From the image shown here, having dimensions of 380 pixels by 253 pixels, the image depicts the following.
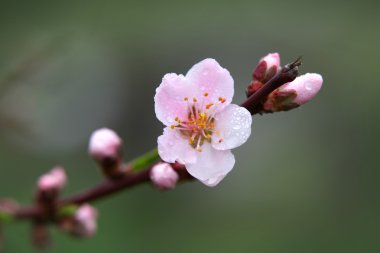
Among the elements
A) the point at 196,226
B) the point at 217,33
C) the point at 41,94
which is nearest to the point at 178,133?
the point at 41,94

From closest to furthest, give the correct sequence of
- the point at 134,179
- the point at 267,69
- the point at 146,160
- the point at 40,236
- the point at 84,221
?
the point at 267,69 < the point at 146,160 < the point at 134,179 < the point at 84,221 < the point at 40,236

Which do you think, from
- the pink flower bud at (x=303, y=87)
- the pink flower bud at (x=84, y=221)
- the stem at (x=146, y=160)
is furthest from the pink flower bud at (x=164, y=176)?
the pink flower bud at (x=84, y=221)

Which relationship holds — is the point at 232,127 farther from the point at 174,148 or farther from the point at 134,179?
the point at 134,179

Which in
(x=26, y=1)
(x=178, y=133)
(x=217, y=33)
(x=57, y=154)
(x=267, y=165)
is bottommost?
(x=178, y=133)

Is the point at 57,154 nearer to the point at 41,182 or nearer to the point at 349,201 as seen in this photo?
the point at 349,201

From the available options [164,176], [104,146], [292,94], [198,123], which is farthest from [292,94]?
[104,146]

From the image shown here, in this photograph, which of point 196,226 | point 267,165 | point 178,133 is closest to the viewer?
point 178,133

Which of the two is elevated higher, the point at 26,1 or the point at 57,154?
the point at 26,1

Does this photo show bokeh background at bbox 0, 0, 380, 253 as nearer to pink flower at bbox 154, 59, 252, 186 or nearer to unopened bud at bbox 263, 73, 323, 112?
pink flower at bbox 154, 59, 252, 186
